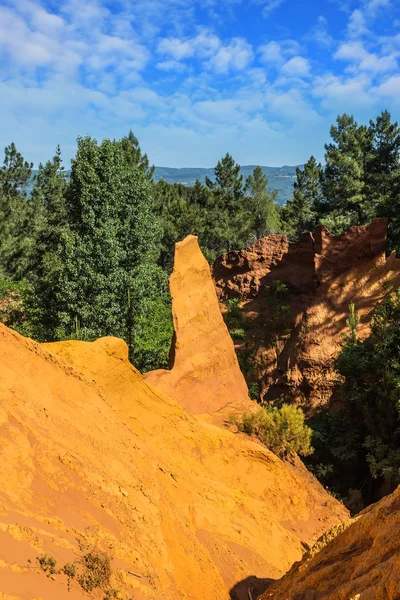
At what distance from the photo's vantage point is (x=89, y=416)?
8.54m

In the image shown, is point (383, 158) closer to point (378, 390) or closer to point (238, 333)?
point (238, 333)

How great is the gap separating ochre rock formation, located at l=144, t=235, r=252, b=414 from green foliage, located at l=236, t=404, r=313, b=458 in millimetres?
1056

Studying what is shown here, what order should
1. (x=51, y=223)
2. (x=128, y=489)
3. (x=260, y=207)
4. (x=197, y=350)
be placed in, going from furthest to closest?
(x=260, y=207)
(x=51, y=223)
(x=197, y=350)
(x=128, y=489)

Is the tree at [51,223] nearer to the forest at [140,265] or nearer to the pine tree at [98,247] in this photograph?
the forest at [140,265]

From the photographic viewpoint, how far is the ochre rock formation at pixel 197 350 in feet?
46.7

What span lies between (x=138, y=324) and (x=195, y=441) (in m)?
10.9

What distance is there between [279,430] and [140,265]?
10688mm

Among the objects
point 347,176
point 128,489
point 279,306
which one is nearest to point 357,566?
point 128,489

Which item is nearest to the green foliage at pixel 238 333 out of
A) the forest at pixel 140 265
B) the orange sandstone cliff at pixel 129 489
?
the forest at pixel 140 265

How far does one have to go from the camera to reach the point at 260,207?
50.6 metres

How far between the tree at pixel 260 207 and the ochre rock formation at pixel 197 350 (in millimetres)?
31722

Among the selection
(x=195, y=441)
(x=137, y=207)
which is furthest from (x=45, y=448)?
(x=137, y=207)

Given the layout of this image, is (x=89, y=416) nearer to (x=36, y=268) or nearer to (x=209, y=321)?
(x=209, y=321)

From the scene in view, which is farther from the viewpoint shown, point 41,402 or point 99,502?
point 41,402
